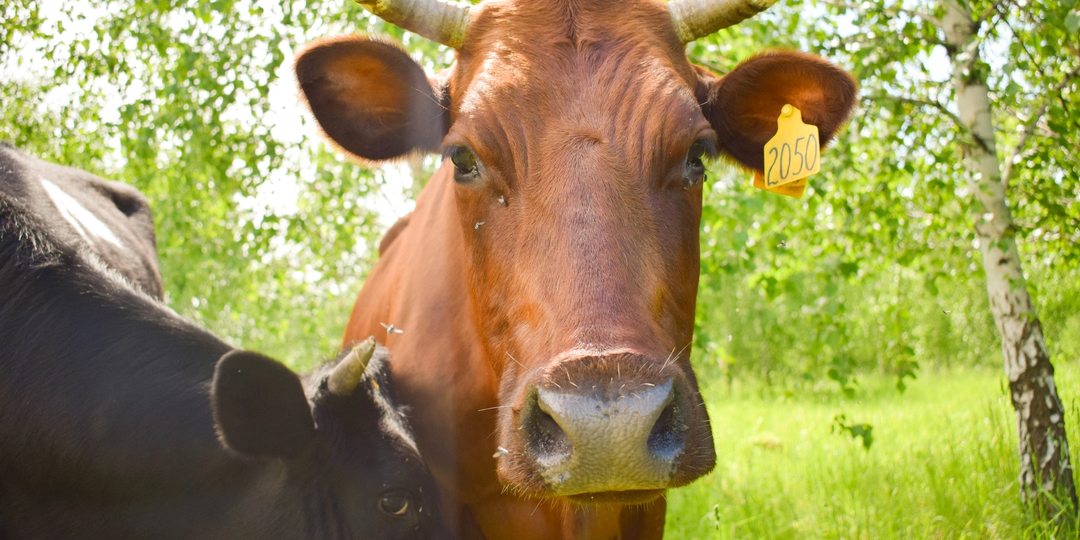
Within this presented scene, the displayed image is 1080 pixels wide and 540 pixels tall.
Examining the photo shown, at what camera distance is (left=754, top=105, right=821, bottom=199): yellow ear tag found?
254 cm

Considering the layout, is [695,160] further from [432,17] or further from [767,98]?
[432,17]

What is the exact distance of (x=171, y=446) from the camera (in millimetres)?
2438

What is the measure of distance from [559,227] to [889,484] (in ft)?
12.2

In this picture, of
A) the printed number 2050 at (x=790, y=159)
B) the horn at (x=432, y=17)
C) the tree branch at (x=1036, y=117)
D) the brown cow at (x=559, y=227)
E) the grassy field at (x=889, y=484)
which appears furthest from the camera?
the grassy field at (x=889, y=484)

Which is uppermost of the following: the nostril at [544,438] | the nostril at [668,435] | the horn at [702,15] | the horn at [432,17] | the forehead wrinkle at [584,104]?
the horn at [702,15]

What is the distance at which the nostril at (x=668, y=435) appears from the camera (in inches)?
62.9

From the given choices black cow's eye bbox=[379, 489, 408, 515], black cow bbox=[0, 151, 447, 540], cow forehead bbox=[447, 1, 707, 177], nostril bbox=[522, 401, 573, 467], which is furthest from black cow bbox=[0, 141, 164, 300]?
nostril bbox=[522, 401, 573, 467]

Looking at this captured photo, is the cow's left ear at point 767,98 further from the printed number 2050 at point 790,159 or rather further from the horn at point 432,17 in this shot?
the horn at point 432,17

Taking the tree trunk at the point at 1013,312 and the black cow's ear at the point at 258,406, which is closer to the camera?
the black cow's ear at the point at 258,406

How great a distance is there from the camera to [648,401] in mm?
1552

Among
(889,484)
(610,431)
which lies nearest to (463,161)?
(610,431)

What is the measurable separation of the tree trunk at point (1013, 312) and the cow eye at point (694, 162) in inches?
83.9

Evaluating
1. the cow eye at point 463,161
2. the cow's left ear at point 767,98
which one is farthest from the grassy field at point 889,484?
the cow eye at point 463,161

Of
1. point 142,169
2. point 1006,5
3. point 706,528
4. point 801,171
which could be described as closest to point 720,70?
point 1006,5
